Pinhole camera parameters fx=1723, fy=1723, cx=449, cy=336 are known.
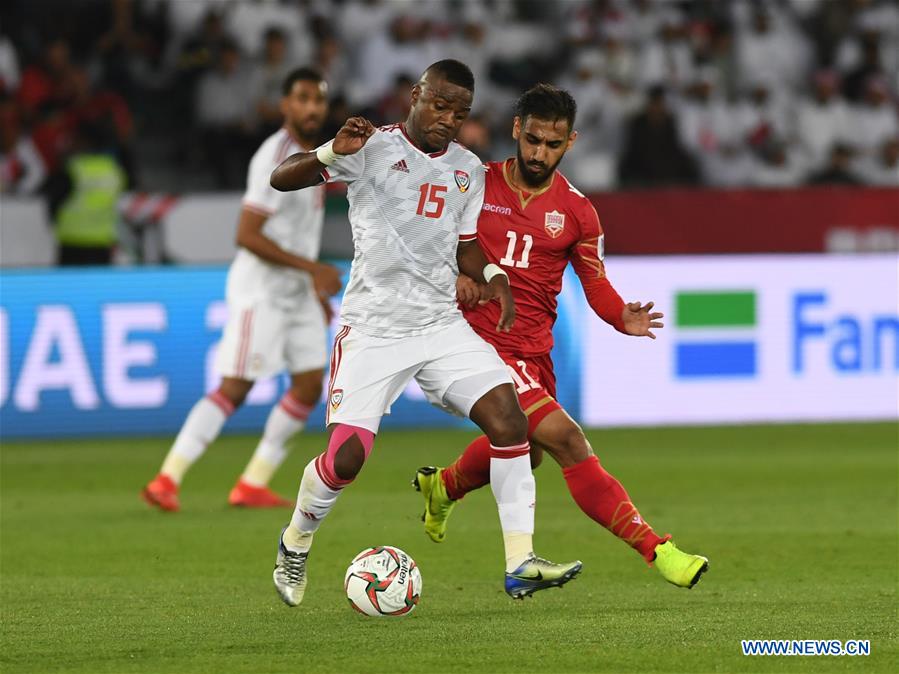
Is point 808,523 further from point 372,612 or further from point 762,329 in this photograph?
point 762,329

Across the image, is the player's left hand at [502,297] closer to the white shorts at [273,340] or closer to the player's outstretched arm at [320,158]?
the player's outstretched arm at [320,158]

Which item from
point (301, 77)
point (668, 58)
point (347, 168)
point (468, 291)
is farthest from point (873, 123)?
point (347, 168)

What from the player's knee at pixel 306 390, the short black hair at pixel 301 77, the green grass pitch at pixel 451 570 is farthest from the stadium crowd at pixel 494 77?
the player's knee at pixel 306 390

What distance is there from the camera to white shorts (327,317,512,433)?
632 centimetres

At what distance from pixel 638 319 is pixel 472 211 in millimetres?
748

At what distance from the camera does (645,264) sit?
13312mm

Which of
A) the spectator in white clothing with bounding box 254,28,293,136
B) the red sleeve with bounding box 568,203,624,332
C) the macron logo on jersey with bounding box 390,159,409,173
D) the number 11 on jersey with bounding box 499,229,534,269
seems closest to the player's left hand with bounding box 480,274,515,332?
the number 11 on jersey with bounding box 499,229,534,269

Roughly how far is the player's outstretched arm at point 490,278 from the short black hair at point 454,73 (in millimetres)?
628

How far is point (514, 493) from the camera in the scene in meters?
6.36

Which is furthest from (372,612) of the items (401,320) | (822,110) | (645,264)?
(822,110)

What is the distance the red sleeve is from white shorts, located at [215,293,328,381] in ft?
9.75

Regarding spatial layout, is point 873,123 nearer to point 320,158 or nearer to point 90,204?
point 90,204

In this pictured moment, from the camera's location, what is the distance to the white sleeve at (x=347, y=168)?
6.18m

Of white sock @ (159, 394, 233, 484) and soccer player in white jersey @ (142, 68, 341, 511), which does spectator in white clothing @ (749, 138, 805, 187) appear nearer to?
soccer player in white jersey @ (142, 68, 341, 511)
